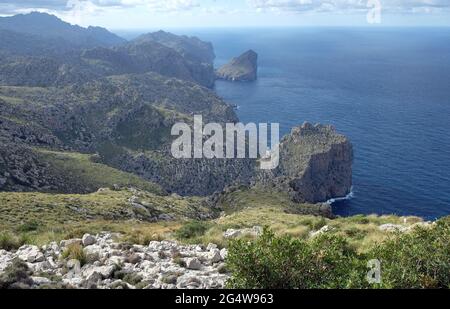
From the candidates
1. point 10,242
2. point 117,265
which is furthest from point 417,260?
point 10,242

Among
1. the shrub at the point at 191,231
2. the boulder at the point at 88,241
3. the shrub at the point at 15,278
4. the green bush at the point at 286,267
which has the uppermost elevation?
the green bush at the point at 286,267

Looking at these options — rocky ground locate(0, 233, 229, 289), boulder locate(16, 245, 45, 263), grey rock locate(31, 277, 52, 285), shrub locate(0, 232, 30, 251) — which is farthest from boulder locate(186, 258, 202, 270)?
shrub locate(0, 232, 30, 251)

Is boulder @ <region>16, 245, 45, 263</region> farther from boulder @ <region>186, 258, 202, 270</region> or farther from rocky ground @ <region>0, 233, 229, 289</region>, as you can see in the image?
boulder @ <region>186, 258, 202, 270</region>

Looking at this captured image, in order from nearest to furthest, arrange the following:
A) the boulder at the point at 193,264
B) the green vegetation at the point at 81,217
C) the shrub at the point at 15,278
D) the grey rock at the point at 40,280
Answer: the shrub at the point at 15,278, the grey rock at the point at 40,280, the boulder at the point at 193,264, the green vegetation at the point at 81,217

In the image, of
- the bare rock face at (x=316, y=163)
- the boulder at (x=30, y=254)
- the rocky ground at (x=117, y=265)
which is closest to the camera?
the rocky ground at (x=117, y=265)

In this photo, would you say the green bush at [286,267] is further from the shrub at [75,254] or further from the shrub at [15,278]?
the shrub at [15,278]

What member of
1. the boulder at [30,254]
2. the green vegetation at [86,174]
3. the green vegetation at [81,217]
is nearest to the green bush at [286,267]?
the boulder at [30,254]

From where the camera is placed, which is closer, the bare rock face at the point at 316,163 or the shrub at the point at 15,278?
the shrub at the point at 15,278
